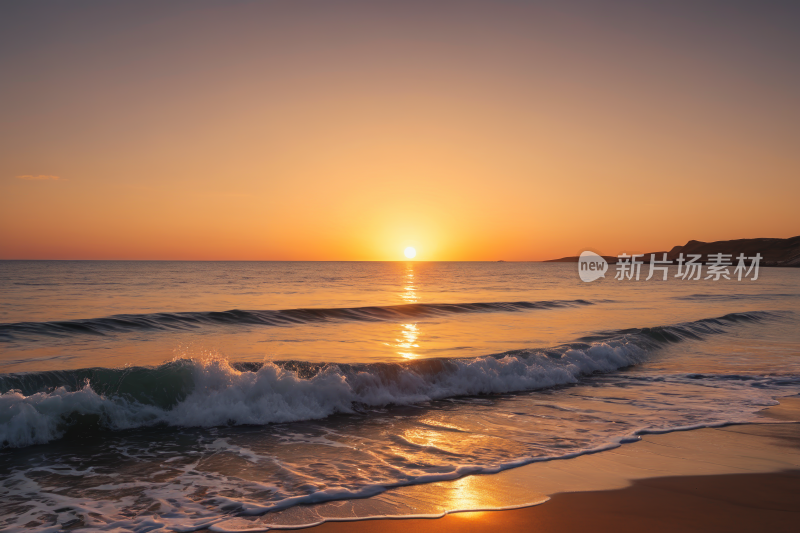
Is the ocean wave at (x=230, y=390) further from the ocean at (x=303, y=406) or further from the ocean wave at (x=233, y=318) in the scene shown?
the ocean wave at (x=233, y=318)

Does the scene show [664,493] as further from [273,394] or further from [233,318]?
[233,318]

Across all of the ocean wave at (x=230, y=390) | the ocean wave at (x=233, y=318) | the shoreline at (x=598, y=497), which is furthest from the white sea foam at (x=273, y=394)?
the ocean wave at (x=233, y=318)

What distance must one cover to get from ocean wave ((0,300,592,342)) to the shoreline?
1451cm

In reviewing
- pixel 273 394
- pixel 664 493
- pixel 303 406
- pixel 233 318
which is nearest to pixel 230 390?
pixel 273 394

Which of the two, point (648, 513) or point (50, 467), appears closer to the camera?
point (648, 513)

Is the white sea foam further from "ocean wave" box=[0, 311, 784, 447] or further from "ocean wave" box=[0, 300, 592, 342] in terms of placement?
"ocean wave" box=[0, 300, 592, 342]

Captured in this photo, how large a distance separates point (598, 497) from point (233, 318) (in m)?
18.0

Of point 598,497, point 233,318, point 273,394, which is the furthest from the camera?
point 233,318

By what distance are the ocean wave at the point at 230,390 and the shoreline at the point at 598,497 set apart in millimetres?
4176

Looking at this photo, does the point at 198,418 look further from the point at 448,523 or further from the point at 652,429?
the point at 652,429

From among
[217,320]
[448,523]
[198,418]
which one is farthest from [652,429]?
[217,320]

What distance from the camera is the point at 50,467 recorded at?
6.39 metres

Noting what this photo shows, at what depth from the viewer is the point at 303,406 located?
926 cm

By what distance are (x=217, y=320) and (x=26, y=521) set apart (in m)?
15.8
